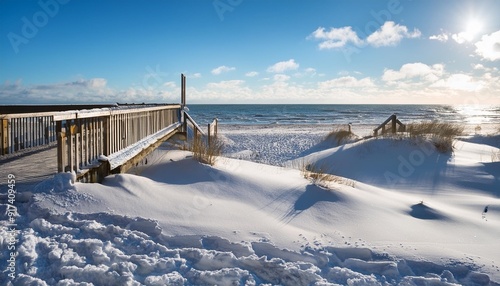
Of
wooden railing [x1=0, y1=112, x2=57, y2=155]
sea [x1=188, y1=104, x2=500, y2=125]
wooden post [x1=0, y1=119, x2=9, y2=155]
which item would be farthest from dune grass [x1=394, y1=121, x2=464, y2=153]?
sea [x1=188, y1=104, x2=500, y2=125]

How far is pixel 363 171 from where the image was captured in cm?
1061

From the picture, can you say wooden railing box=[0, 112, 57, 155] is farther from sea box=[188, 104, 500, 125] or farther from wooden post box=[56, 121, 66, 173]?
sea box=[188, 104, 500, 125]

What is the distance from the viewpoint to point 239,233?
4.27 m

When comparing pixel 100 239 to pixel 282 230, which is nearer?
pixel 100 239

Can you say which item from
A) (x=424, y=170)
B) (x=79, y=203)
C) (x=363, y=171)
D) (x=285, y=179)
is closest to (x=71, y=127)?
(x=79, y=203)

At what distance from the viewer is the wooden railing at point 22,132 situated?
744 cm

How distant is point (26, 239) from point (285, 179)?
14.3 ft

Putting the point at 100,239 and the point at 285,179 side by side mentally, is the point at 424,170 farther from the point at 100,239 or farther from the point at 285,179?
the point at 100,239

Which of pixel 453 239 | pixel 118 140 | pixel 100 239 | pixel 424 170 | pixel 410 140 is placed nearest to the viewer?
pixel 100 239

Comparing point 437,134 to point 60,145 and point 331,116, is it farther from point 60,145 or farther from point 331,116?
point 331,116

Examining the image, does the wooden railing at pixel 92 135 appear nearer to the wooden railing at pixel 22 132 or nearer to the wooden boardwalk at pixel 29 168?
the wooden boardwalk at pixel 29 168

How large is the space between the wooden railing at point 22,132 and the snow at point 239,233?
319cm

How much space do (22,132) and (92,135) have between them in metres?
5.38

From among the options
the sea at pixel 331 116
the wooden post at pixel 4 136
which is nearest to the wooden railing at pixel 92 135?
the wooden post at pixel 4 136
